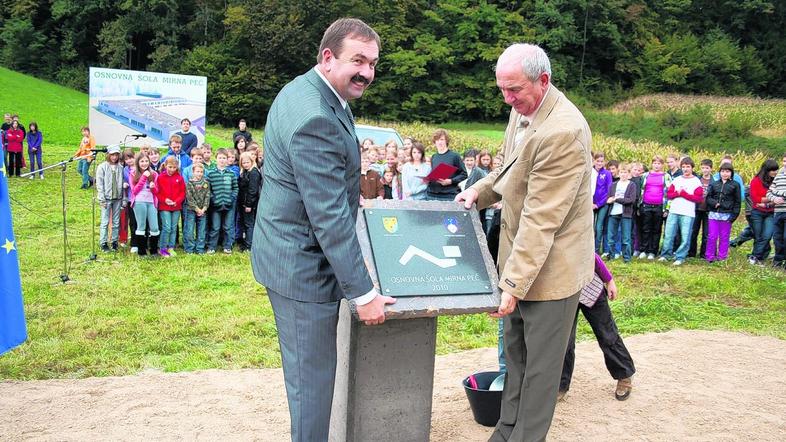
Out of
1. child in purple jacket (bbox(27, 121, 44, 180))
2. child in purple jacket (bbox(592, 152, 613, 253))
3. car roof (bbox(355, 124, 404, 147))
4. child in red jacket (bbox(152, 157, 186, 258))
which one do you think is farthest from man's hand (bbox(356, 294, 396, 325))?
child in purple jacket (bbox(27, 121, 44, 180))

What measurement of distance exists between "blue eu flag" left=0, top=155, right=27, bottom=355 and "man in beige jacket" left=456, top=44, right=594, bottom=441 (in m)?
3.27

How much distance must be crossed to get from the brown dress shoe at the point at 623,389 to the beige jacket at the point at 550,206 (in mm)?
1649

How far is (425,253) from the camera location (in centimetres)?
354

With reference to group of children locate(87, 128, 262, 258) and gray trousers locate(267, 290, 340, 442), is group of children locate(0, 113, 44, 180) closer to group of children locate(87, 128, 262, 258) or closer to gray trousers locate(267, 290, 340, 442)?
group of children locate(87, 128, 262, 258)

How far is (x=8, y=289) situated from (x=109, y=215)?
5.60 meters

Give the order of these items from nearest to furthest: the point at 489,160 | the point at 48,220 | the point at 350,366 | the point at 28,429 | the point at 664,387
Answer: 1. the point at 350,366
2. the point at 28,429
3. the point at 664,387
4. the point at 489,160
5. the point at 48,220

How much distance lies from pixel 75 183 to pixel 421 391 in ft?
49.2

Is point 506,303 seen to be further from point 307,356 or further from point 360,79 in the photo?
point 360,79

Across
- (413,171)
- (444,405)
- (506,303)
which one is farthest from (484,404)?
(413,171)

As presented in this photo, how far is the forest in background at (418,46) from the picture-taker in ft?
144

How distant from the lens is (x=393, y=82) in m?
Answer: 45.9

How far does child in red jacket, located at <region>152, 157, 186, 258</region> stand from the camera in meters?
9.59

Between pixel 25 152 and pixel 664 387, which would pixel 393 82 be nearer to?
pixel 25 152

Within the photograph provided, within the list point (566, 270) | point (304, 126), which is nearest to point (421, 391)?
point (566, 270)
